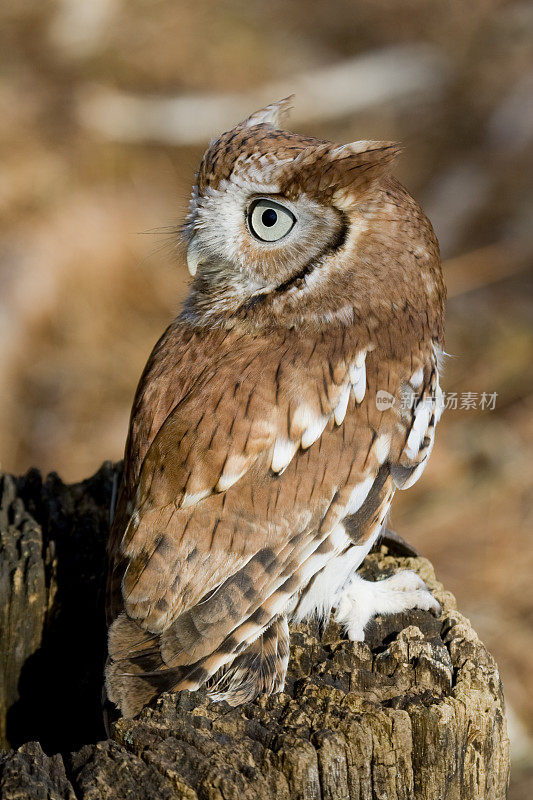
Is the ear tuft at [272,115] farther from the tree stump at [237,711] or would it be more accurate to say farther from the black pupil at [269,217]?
the tree stump at [237,711]

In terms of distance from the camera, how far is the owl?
6.42ft

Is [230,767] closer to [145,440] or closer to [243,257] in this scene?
[145,440]

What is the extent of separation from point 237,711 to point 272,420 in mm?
706

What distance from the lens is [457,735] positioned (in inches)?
68.5

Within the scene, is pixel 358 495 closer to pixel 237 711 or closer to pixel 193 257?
pixel 237 711

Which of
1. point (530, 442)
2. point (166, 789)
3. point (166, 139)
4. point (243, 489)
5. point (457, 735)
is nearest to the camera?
point (166, 789)

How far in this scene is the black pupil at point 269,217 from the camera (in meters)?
2.20

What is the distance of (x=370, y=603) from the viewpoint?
87.5 inches

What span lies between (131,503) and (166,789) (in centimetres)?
83

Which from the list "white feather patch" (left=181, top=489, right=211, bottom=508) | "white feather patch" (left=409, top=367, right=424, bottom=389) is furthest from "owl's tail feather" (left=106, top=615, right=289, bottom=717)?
"white feather patch" (left=409, top=367, right=424, bottom=389)

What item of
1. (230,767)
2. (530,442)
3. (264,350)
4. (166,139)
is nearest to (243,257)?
(264,350)

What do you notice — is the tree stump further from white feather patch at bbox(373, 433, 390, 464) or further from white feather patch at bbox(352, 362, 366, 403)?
white feather patch at bbox(352, 362, 366, 403)

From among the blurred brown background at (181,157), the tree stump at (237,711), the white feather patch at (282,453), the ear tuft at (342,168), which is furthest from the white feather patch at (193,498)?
the blurred brown background at (181,157)

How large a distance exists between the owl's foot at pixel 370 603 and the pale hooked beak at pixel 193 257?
1.03 meters
